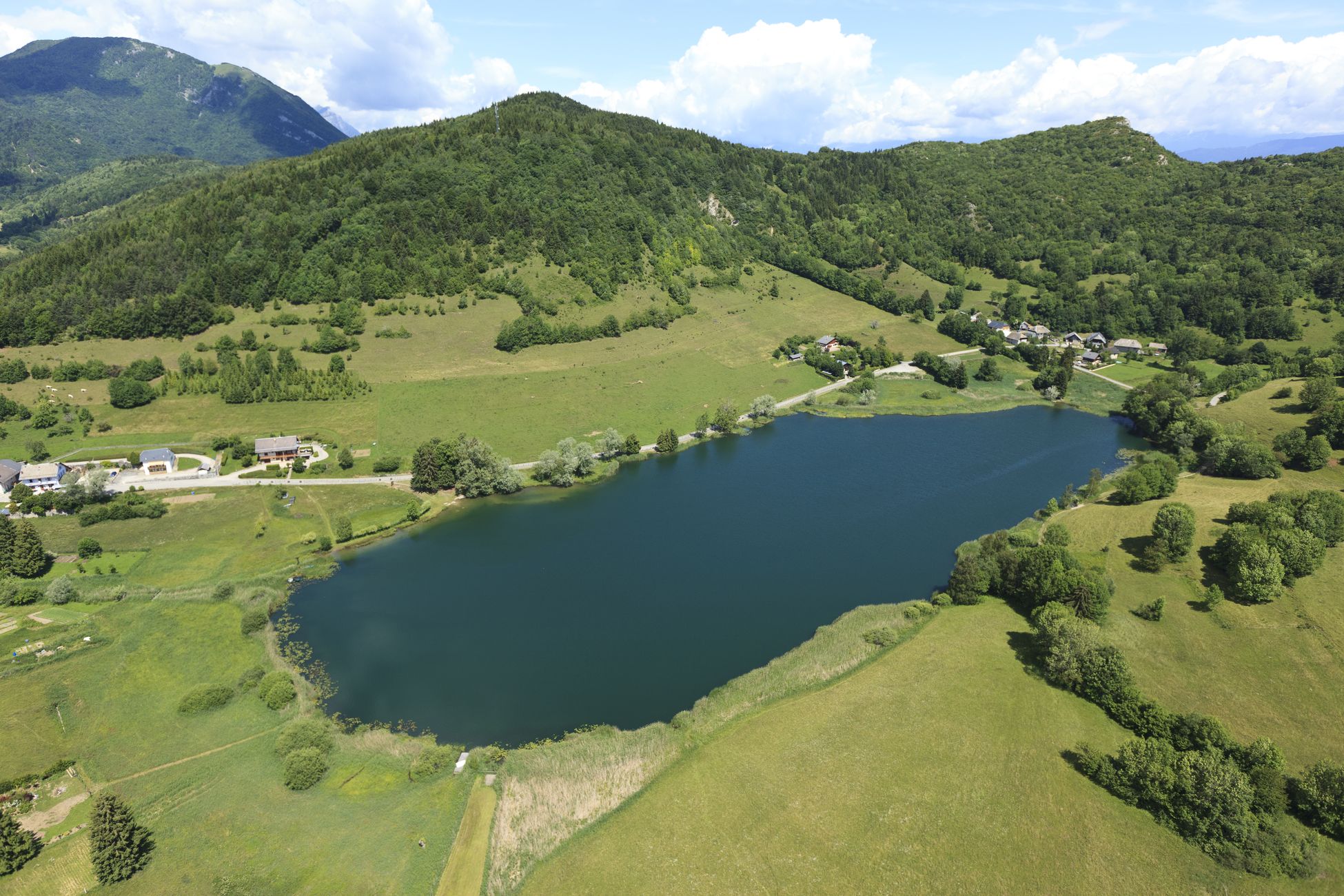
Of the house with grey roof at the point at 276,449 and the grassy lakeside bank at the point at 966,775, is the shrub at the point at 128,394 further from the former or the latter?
the grassy lakeside bank at the point at 966,775

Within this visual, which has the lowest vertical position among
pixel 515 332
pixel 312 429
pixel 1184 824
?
pixel 1184 824

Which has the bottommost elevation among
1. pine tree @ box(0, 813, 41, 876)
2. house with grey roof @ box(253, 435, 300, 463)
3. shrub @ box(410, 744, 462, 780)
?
shrub @ box(410, 744, 462, 780)

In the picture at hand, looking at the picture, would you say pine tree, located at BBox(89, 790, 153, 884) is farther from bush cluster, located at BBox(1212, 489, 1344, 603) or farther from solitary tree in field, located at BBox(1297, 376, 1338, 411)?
solitary tree in field, located at BBox(1297, 376, 1338, 411)

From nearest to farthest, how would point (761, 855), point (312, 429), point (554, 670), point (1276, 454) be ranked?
point (761, 855), point (554, 670), point (1276, 454), point (312, 429)

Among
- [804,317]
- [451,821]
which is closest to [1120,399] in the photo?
[804,317]

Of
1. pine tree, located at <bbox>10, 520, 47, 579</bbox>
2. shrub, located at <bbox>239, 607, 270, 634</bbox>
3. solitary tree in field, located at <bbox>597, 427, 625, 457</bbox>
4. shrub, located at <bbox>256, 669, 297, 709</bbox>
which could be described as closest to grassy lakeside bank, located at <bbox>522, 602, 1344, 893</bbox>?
shrub, located at <bbox>256, 669, 297, 709</bbox>

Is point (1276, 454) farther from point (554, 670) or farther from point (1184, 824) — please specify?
point (554, 670)

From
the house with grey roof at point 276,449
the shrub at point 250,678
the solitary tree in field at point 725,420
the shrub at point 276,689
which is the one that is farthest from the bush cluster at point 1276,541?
the house with grey roof at point 276,449
